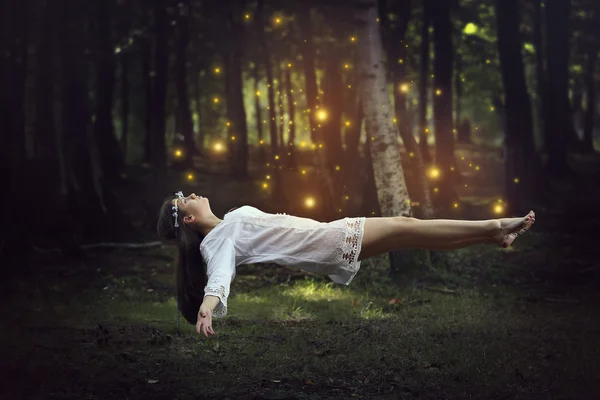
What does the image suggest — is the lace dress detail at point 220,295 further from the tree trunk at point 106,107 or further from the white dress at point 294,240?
the tree trunk at point 106,107

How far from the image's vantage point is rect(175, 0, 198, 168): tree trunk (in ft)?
47.8

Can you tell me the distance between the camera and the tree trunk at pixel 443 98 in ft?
38.3

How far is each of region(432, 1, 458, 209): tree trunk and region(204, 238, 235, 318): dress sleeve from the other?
7285 millimetres

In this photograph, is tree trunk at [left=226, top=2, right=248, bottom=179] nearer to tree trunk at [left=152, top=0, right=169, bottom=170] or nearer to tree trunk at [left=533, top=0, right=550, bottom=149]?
tree trunk at [left=152, top=0, right=169, bottom=170]

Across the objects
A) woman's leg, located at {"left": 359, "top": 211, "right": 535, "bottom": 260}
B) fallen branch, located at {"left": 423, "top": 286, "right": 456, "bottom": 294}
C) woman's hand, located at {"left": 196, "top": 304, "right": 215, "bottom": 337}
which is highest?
woman's leg, located at {"left": 359, "top": 211, "right": 535, "bottom": 260}

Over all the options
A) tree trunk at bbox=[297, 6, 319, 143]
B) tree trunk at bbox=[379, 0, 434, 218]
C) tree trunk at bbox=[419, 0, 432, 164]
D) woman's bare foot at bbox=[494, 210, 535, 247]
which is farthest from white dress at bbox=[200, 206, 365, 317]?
tree trunk at bbox=[297, 6, 319, 143]

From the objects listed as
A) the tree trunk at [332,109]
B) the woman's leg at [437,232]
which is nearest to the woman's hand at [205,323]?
the woman's leg at [437,232]

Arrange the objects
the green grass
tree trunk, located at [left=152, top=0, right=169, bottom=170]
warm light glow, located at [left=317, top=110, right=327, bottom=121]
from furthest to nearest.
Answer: tree trunk, located at [left=152, top=0, right=169, bottom=170], warm light glow, located at [left=317, top=110, right=327, bottom=121], the green grass

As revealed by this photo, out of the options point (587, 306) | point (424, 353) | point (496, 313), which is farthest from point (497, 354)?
point (587, 306)

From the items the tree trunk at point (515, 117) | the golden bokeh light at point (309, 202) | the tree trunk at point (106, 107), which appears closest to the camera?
the golden bokeh light at point (309, 202)

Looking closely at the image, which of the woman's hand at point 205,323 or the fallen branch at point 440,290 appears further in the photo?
the fallen branch at point 440,290

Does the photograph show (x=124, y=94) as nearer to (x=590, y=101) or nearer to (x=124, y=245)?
(x=124, y=245)

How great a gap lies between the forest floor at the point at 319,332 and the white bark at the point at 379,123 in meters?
0.89

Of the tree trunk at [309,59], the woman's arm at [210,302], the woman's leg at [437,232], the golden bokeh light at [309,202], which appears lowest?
the woman's arm at [210,302]
